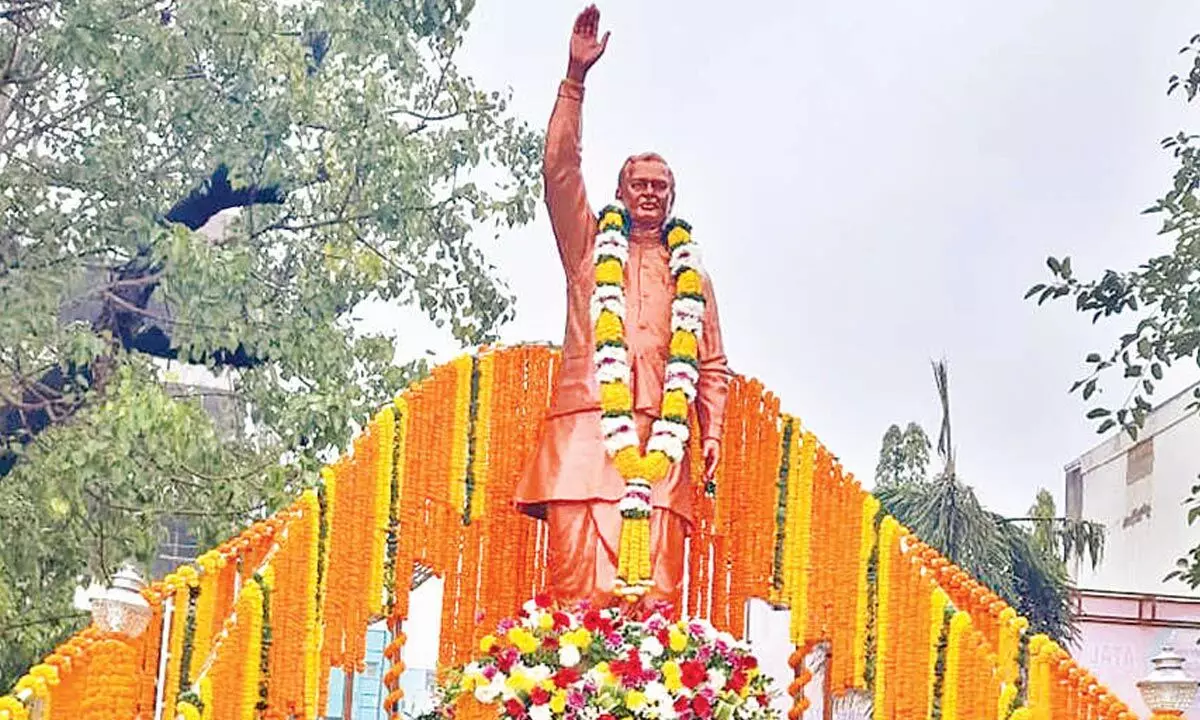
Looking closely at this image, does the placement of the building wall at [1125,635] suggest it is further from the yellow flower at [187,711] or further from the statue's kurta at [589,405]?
the yellow flower at [187,711]

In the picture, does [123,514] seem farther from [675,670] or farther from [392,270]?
[675,670]

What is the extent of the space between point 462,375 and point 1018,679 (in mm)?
2645

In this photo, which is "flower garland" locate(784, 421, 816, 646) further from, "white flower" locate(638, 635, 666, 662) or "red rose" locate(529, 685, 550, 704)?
"red rose" locate(529, 685, 550, 704)

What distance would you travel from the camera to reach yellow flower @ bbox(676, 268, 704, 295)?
677 cm

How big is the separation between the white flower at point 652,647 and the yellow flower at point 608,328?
1262 mm

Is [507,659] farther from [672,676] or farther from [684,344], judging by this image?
[684,344]

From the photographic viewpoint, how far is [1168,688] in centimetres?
477

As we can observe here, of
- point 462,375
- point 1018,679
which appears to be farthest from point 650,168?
point 1018,679

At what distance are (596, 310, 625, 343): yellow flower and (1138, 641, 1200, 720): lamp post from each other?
8.16 ft

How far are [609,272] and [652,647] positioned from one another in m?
1.56

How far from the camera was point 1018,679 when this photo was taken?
5.38 meters

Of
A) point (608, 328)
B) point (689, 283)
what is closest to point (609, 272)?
point (608, 328)

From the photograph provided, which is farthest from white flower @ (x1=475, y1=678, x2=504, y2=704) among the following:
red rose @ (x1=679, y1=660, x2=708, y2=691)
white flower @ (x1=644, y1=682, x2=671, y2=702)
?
red rose @ (x1=679, y1=660, x2=708, y2=691)

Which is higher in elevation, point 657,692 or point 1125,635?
point 1125,635
